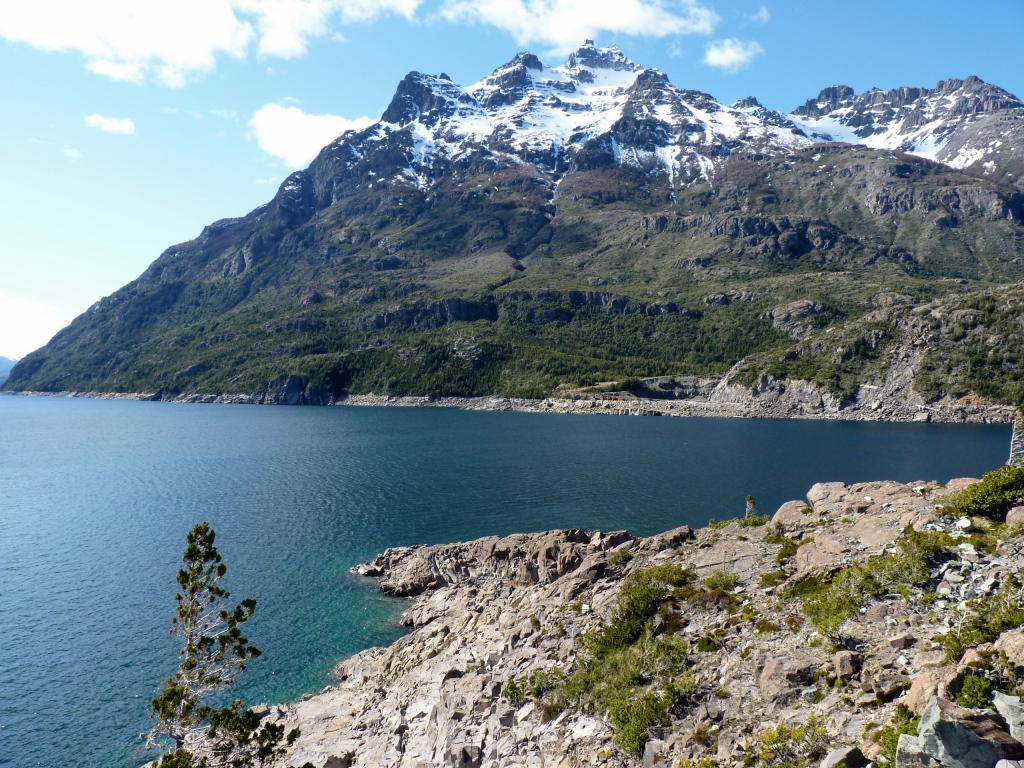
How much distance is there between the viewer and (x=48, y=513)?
81562 millimetres

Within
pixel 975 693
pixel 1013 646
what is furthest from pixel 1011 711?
pixel 1013 646

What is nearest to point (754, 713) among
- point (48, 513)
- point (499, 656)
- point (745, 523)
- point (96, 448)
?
point (499, 656)

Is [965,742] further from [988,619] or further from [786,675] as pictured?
[786,675]

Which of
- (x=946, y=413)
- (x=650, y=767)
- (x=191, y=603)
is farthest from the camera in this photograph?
(x=946, y=413)

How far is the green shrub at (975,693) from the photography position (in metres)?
13.5

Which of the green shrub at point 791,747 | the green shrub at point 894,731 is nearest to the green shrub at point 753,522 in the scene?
the green shrub at point 791,747

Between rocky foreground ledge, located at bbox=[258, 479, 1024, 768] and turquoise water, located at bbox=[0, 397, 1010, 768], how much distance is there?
486 inches

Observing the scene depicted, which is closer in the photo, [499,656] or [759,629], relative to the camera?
[759,629]

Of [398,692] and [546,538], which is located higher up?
[546,538]

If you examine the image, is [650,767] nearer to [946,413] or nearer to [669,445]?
[669,445]

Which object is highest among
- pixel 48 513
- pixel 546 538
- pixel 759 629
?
pixel 759 629

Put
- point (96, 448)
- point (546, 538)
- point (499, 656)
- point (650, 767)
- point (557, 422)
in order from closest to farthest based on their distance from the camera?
point (650, 767)
point (499, 656)
point (546, 538)
point (96, 448)
point (557, 422)

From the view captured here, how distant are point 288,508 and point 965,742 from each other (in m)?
82.2

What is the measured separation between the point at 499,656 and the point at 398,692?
22.2ft
